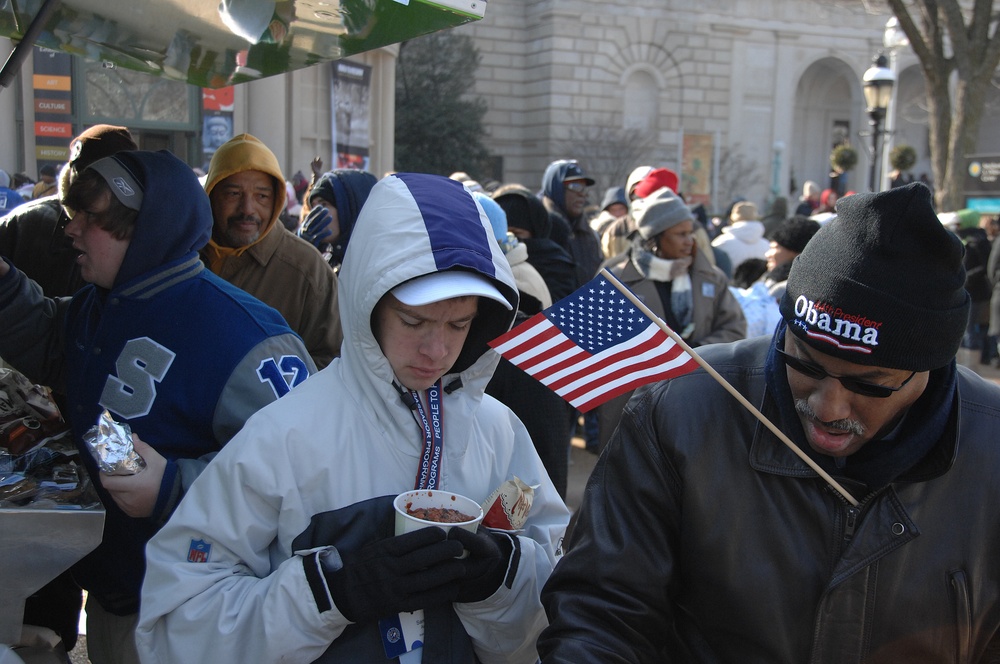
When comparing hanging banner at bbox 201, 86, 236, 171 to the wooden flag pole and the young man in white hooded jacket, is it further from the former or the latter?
the wooden flag pole

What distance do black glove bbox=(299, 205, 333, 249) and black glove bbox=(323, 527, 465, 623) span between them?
3.57 m

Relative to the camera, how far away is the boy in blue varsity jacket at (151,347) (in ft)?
8.68

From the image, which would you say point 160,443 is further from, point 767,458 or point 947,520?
point 947,520

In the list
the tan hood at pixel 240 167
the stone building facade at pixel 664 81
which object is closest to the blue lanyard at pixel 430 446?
the tan hood at pixel 240 167

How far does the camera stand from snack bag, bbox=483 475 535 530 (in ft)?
7.14

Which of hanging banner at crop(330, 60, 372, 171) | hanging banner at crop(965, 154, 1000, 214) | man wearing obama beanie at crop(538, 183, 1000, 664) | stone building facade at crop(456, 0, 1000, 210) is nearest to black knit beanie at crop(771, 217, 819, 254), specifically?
man wearing obama beanie at crop(538, 183, 1000, 664)

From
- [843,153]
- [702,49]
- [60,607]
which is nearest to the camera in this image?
[60,607]

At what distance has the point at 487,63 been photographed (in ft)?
117

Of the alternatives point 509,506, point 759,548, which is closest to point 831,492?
point 759,548

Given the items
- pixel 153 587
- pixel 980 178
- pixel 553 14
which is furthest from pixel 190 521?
pixel 553 14

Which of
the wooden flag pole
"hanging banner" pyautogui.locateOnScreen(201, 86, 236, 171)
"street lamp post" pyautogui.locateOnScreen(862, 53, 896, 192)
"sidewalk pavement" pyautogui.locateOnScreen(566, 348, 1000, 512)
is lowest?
"sidewalk pavement" pyautogui.locateOnScreen(566, 348, 1000, 512)

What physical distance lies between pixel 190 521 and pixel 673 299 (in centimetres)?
432

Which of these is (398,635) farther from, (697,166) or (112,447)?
(697,166)

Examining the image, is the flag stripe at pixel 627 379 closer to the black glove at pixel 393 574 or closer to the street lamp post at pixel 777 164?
the black glove at pixel 393 574
